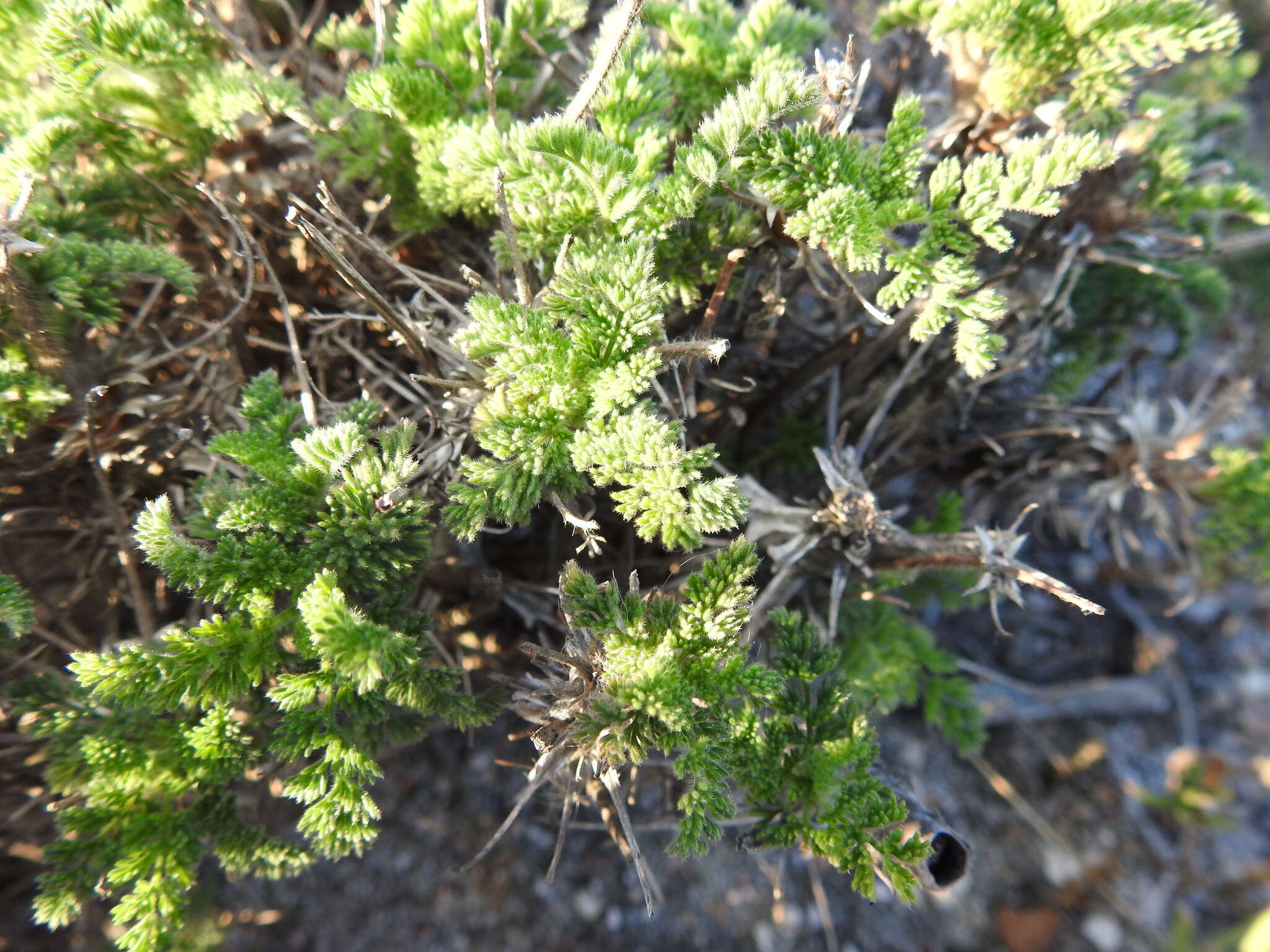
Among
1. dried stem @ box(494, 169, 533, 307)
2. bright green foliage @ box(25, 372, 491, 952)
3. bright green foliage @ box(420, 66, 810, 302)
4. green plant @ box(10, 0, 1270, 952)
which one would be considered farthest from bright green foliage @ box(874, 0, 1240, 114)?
bright green foliage @ box(25, 372, 491, 952)

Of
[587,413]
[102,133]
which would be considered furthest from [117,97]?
[587,413]

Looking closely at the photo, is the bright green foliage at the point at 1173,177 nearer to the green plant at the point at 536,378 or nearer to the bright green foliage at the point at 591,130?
the green plant at the point at 536,378

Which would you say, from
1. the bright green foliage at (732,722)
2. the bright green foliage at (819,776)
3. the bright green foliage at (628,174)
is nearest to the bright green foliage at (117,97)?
the bright green foliage at (628,174)

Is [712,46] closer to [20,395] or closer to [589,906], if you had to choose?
[20,395]

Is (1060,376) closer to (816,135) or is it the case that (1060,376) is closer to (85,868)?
(816,135)

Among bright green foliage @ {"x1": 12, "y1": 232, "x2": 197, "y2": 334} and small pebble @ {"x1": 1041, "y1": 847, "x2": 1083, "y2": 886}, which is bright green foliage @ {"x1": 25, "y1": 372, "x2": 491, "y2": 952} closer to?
bright green foliage @ {"x1": 12, "y1": 232, "x2": 197, "y2": 334}

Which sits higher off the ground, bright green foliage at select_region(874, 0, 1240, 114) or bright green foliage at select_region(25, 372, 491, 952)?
bright green foliage at select_region(874, 0, 1240, 114)
